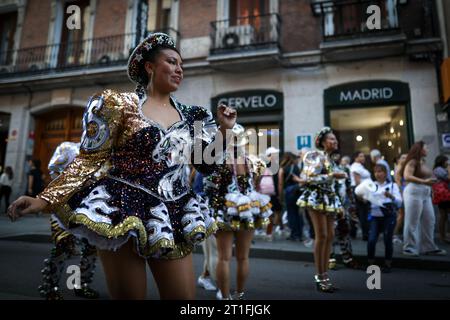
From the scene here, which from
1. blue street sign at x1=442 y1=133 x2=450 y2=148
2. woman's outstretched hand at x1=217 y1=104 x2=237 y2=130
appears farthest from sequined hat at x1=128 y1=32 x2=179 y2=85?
blue street sign at x1=442 y1=133 x2=450 y2=148

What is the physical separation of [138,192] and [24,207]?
1.61ft

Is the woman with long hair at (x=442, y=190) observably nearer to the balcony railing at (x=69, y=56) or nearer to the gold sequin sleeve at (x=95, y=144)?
the gold sequin sleeve at (x=95, y=144)

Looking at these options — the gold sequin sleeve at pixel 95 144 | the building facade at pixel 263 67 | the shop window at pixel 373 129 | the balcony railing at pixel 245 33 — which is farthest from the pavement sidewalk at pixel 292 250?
the balcony railing at pixel 245 33

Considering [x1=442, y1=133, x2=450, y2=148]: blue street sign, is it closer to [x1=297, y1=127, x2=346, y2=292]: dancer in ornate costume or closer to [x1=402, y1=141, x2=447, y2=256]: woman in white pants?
[x1=402, y1=141, x2=447, y2=256]: woman in white pants

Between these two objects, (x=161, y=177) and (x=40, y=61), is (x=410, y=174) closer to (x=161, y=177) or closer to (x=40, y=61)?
(x=161, y=177)

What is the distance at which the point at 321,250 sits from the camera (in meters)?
4.12

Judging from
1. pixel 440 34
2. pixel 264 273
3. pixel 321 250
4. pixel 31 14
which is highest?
pixel 31 14

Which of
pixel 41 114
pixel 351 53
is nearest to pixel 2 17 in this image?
pixel 41 114

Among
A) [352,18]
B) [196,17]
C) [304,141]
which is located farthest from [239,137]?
[196,17]

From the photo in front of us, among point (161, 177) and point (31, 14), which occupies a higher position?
point (31, 14)

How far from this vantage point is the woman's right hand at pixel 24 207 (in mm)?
1458

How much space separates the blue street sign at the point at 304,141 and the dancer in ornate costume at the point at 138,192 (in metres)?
8.94

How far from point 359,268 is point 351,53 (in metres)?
7.00
